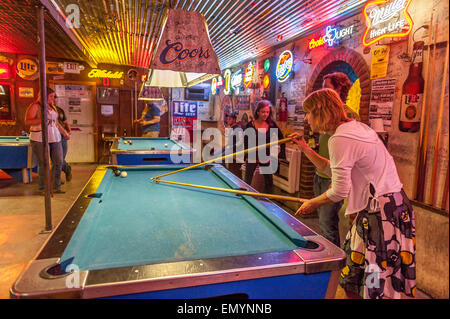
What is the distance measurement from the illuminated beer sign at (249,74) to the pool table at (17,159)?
178 inches

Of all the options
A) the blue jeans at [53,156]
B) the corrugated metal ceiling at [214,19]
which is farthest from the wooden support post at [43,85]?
the blue jeans at [53,156]

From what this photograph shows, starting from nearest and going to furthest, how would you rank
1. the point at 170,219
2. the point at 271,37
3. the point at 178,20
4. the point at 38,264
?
the point at 38,264
the point at 170,219
the point at 178,20
the point at 271,37

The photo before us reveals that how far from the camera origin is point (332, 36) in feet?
12.5

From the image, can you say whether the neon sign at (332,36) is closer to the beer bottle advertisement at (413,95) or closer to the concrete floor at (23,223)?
the beer bottle advertisement at (413,95)

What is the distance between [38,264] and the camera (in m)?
A: 1.09

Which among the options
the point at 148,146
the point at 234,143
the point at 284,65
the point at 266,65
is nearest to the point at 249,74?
the point at 266,65

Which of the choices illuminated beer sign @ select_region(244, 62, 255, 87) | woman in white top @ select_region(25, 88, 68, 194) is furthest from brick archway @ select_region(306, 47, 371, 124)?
woman in white top @ select_region(25, 88, 68, 194)

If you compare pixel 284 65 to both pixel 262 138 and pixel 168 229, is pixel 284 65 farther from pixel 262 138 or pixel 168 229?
pixel 168 229

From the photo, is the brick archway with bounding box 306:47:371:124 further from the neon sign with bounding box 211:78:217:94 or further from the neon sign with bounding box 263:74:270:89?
the neon sign with bounding box 211:78:217:94

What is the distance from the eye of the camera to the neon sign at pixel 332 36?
3555mm
